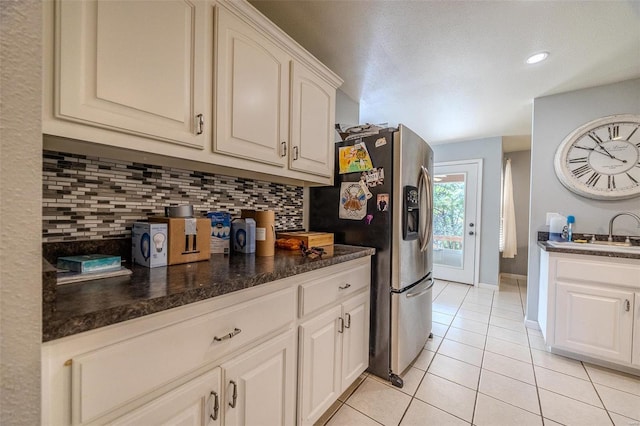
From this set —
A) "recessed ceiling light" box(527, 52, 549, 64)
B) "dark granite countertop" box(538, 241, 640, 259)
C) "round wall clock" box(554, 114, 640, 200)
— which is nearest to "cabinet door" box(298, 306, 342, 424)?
"dark granite countertop" box(538, 241, 640, 259)

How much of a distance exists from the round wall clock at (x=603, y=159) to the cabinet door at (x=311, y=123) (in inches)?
89.4

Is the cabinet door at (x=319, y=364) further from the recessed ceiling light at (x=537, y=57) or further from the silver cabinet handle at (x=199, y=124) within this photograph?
the recessed ceiling light at (x=537, y=57)

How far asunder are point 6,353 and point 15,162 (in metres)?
0.26

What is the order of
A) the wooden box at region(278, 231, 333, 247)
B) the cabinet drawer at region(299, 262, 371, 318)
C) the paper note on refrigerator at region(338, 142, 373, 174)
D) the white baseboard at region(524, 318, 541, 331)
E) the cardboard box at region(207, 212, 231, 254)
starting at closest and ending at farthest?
1. the cabinet drawer at region(299, 262, 371, 318)
2. the cardboard box at region(207, 212, 231, 254)
3. the wooden box at region(278, 231, 333, 247)
4. the paper note on refrigerator at region(338, 142, 373, 174)
5. the white baseboard at region(524, 318, 541, 331)

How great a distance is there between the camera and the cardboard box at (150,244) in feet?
3.50

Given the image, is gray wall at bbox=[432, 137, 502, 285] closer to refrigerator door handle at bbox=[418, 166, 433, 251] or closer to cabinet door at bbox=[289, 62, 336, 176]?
refrigerator door handle at bbox=[418, 166, 433, 251]

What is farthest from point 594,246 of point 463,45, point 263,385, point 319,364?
point 263,385

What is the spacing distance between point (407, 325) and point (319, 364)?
0.81 meters

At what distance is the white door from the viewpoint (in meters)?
4.15

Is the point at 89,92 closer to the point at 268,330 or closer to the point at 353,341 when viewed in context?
the point at 268,330

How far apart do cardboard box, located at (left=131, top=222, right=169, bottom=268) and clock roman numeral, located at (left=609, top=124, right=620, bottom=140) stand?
348cm

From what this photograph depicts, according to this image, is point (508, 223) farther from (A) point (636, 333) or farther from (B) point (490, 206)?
(A) point (636, 333)

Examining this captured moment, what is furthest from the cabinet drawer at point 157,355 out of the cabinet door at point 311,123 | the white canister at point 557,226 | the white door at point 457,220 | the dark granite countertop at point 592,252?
the white door at point 457,220

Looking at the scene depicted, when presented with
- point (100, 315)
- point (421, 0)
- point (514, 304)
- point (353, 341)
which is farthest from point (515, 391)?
point (421, 0)
